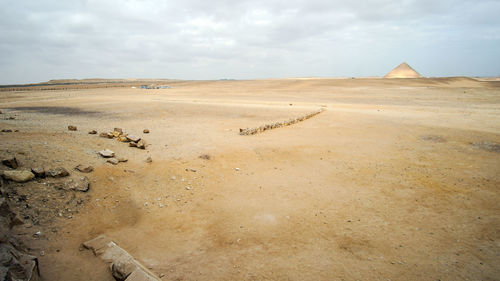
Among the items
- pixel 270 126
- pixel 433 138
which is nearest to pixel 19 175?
pixel 270 126

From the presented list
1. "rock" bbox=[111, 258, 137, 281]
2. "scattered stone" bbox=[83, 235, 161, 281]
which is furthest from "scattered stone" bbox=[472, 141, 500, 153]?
"rock" bbox=[111, 258, 137, 281]

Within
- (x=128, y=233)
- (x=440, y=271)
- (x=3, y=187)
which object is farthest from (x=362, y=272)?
(x=3, y=187)

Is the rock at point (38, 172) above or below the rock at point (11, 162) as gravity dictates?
below

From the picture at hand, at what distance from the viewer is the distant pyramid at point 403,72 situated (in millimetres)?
101688

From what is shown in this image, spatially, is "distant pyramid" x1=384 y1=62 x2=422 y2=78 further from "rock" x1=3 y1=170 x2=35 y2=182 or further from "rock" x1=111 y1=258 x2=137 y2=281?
"rock" x1=111 y1=258 x2=137 y2=281

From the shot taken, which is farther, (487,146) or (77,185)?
(487,146)

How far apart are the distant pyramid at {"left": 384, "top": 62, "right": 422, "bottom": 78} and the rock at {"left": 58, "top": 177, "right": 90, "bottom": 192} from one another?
116 m

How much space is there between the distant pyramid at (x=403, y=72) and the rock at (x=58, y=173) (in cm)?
11663

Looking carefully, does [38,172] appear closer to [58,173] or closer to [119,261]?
[58,173]

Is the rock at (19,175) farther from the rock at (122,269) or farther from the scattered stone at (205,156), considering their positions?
the scattered stone at (205,156)

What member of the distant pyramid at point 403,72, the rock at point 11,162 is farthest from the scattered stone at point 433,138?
the distant pyramid at point 403,72

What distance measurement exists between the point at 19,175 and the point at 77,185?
977mm

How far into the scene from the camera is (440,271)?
3691mm

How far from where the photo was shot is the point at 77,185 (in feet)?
17.5
